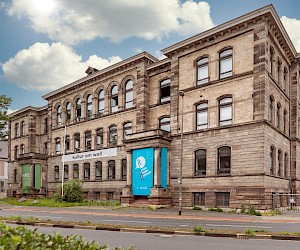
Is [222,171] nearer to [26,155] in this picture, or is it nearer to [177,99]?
A: [177,99]

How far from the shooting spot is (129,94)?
38.3m

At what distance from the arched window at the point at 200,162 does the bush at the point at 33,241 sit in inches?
977

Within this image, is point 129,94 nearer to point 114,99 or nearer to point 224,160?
point 114,99

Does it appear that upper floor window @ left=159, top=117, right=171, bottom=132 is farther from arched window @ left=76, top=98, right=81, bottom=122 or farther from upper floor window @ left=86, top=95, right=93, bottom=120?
arched window @ left=76, top=98, right=81, bottom=122

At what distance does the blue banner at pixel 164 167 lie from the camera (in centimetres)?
3084

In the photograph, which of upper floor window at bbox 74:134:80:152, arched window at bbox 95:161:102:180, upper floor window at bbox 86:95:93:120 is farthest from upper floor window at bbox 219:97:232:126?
upper floor window at bbox 74:134:80:152

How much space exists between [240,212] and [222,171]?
3783 mm

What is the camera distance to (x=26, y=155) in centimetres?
5038

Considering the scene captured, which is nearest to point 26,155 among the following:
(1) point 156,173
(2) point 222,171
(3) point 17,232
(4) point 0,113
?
(4) point 0,113

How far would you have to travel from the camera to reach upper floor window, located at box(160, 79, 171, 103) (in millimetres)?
34688

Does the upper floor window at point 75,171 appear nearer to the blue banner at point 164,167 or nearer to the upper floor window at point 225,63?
the blue banner at point 164,167

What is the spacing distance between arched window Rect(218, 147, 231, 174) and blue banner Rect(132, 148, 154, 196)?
6.24 metres

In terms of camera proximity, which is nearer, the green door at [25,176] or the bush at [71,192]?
the bush at [71,192]

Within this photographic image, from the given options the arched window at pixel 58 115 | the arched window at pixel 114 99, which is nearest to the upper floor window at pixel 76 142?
the arched window at pixel 58 115
